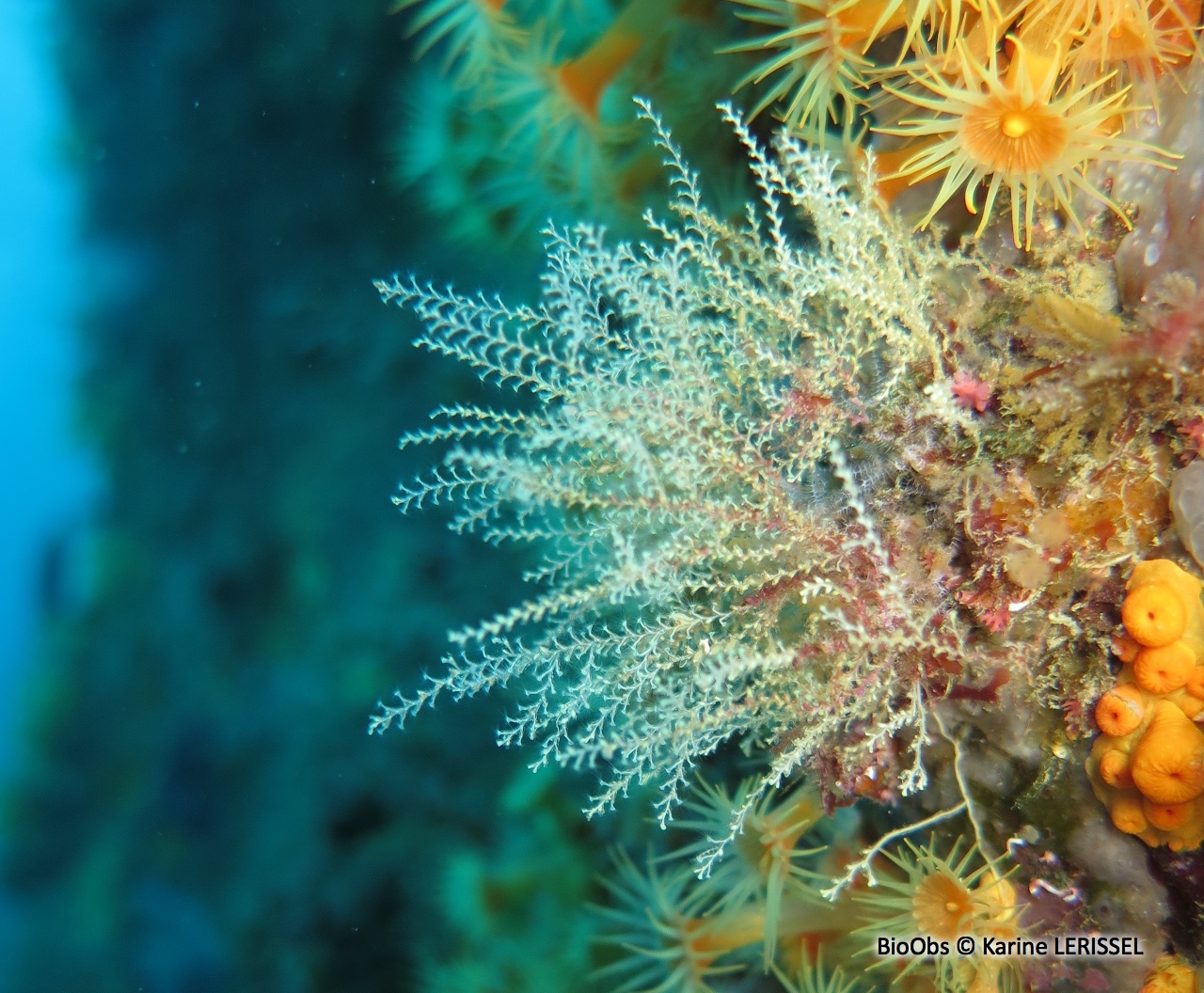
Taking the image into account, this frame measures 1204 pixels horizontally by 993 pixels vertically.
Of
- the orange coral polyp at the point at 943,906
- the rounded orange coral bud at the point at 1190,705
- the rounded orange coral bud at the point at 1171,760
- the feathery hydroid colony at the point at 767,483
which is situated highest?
the feathery hydroid colony at the point at 767,483

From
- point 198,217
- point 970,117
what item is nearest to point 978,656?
point 970,117

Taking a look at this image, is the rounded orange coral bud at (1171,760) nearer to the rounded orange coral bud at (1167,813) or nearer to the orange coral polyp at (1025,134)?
the rounded orange coral bud at (1167,813)

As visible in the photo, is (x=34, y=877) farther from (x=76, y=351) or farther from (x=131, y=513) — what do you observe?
(x=76, y=351)

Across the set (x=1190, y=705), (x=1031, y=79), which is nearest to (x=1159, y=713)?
(x=1190, y=705)

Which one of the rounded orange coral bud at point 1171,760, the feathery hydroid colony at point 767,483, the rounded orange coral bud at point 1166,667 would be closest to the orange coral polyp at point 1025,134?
the feathery hydroid colony at point 767,483

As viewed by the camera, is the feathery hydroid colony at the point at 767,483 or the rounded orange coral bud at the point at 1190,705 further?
the feathery hydroid colony at the point at 767,483

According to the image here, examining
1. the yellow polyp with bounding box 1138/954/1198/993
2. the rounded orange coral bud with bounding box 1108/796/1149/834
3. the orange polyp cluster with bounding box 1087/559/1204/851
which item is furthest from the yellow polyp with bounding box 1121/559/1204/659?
the yellow polyp with bounding box 1138/954/1198/993

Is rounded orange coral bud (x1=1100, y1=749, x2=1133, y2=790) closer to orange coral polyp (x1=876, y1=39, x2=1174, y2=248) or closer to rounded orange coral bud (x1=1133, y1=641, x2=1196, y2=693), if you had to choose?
rounded orange coral bud (x1=1133, y1=641, x2=1196, y2=693)
